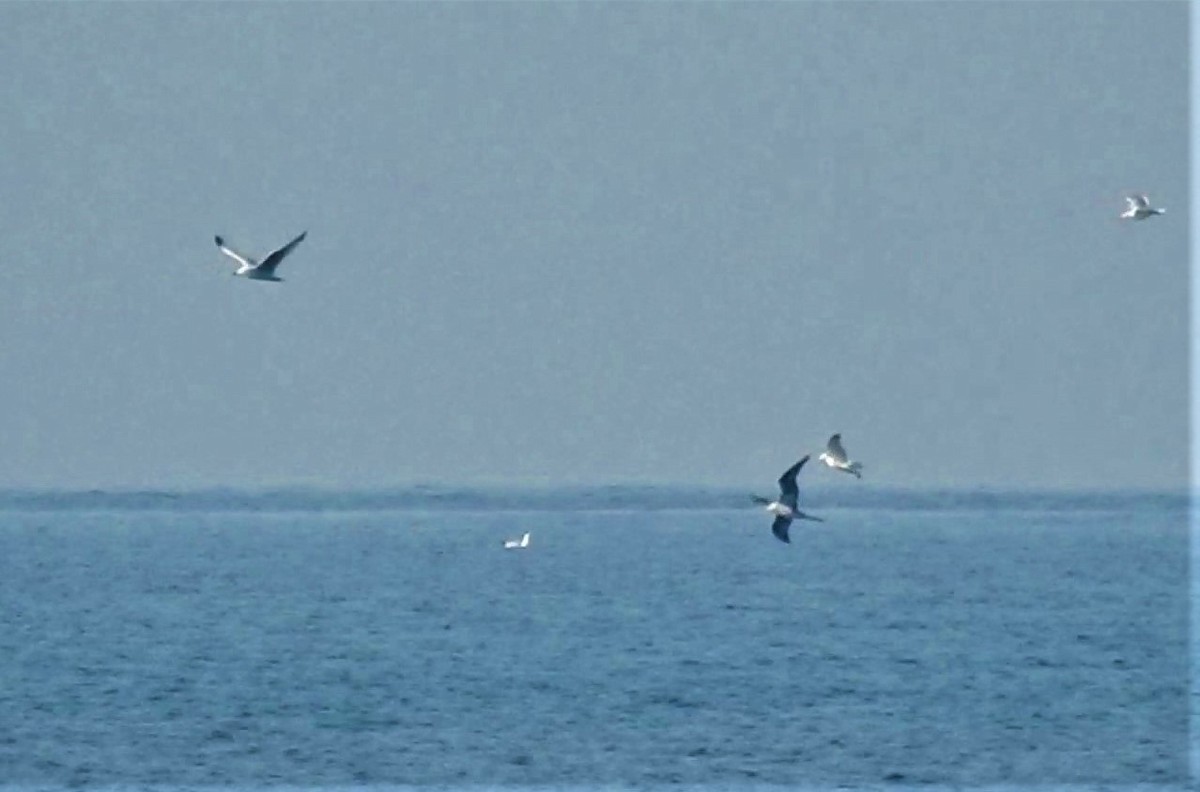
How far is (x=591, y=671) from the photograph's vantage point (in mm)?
39156

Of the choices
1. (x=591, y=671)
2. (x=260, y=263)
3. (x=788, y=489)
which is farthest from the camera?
(x=591, y=671)

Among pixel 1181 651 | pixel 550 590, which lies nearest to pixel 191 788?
pixel 1181 651

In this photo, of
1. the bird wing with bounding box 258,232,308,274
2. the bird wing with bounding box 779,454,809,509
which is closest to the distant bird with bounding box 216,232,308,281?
the bird wing with bounding box 258,232,308,274

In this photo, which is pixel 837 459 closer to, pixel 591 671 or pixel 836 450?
pixel 836 450

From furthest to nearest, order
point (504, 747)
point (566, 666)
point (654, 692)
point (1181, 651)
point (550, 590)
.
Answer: point (550, 590)
point (1181, 651)
point (566, 666)
point (654, 692)
point (504, 747)

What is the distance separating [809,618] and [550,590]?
9372 mm

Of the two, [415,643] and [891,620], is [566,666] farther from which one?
[891,620]

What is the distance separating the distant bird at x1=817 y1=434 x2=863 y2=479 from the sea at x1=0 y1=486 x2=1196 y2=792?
3317 mm

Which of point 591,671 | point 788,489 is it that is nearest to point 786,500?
point 788,489

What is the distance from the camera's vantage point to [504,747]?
30.8m

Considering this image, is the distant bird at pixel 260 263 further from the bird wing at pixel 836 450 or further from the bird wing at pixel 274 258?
the bird wing at pixel 836 450

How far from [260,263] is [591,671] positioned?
492 inches

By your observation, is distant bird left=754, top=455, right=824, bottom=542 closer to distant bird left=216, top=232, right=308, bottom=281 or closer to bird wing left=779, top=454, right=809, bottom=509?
bird wing left=779, top=454, right=809, bottom=509

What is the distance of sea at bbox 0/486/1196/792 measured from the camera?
29.6 metres
